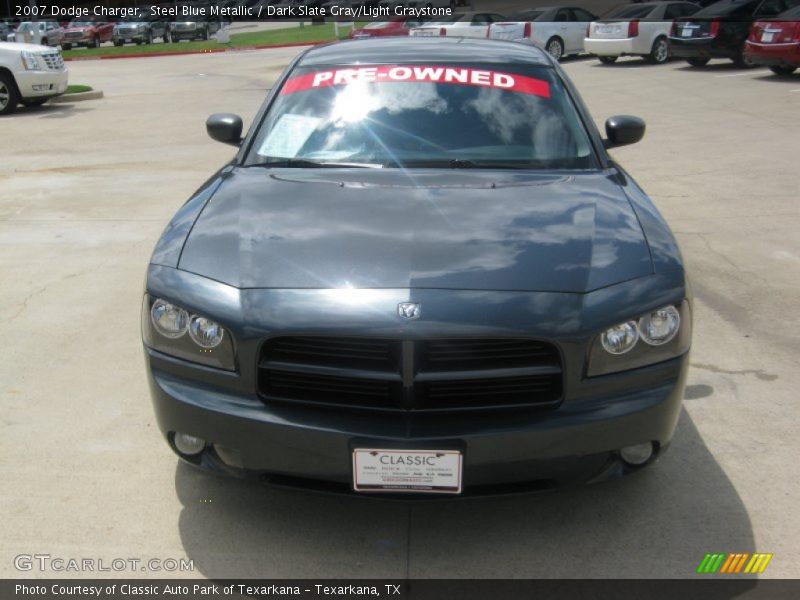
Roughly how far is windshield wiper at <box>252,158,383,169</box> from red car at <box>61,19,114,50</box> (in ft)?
151

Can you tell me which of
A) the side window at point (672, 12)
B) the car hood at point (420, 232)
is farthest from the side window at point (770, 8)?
the car hood at point (420, 232)

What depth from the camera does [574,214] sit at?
358 centimetres

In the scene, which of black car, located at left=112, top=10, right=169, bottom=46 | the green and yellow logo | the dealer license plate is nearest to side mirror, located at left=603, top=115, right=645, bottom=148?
the green and yellow logo

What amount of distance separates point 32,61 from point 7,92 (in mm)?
673

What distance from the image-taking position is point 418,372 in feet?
9.71

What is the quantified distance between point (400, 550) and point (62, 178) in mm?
8082

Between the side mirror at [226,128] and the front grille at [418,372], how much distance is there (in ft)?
7.63

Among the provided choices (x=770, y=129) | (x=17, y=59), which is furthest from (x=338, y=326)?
(x=17, y=59)

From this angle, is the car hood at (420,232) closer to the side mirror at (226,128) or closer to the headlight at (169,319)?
the headlight at (169,319)

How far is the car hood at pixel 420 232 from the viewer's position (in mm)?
3117

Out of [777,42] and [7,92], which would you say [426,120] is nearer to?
[7,92]

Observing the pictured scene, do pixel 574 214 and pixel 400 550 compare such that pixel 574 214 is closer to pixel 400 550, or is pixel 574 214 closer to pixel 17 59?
pixel 400 550

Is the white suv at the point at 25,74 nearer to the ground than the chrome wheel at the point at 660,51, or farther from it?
farther from it

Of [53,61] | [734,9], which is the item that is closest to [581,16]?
[734,9]
